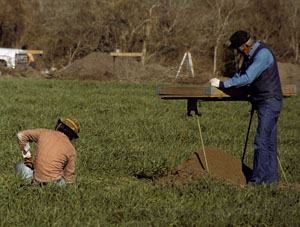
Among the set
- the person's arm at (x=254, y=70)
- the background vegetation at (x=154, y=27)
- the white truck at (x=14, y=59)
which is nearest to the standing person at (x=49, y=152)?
the person's arm at (x=254, y=70)

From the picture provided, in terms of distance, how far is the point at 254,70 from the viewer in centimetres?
703

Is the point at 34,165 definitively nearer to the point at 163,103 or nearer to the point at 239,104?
the point at 163,103

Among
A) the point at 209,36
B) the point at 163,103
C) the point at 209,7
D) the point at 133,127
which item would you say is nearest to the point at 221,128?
the point at 133,127

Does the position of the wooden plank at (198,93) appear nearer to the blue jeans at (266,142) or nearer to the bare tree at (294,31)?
the blue jeans at (266,142)

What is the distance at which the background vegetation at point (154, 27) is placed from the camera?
3809 cm

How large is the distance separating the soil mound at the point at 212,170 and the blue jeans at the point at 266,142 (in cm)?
34

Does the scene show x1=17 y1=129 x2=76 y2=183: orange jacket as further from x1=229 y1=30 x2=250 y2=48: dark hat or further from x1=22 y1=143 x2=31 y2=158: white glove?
x1=229 y1=30 x2=250 y2=48: dark hat

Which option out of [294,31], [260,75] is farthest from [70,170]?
[294,31]

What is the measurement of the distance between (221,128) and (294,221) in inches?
301

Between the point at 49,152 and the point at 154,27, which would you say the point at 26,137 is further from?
the point at 154,27

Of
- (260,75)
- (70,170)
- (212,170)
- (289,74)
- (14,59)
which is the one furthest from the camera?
(289,74)

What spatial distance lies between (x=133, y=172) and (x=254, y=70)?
249 cm

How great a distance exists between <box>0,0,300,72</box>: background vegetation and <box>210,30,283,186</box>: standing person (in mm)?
30141

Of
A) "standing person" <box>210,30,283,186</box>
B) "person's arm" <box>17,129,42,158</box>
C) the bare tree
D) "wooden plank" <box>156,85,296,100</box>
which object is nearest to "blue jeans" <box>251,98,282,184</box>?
"standing person" <box>210,30,283,186</box>
